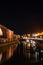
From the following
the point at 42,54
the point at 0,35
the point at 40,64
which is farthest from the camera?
the point at 0,35

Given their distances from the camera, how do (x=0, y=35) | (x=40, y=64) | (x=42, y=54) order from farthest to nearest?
(x=0, y=35) < (x=42, y=54) < (x=40, y=64)

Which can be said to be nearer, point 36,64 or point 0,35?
point 36,64

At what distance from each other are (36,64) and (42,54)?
5973mm

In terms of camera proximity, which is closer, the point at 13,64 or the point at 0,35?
the point at 13,64

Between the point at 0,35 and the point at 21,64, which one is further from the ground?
the point at 0,35

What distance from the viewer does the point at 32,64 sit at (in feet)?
43.6

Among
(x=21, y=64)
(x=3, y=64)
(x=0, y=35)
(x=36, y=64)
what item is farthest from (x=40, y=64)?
(x=0, y=35)

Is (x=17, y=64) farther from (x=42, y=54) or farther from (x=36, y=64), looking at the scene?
(x=42, y=54)

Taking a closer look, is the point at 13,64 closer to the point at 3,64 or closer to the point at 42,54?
the point at 3,64

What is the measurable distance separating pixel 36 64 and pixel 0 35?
38143 millimetres

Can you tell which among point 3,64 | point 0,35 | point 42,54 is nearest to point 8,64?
point 3,64

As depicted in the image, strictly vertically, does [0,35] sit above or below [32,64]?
above

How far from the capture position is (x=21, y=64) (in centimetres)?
1384

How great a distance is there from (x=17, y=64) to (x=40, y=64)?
1486 millimetres
